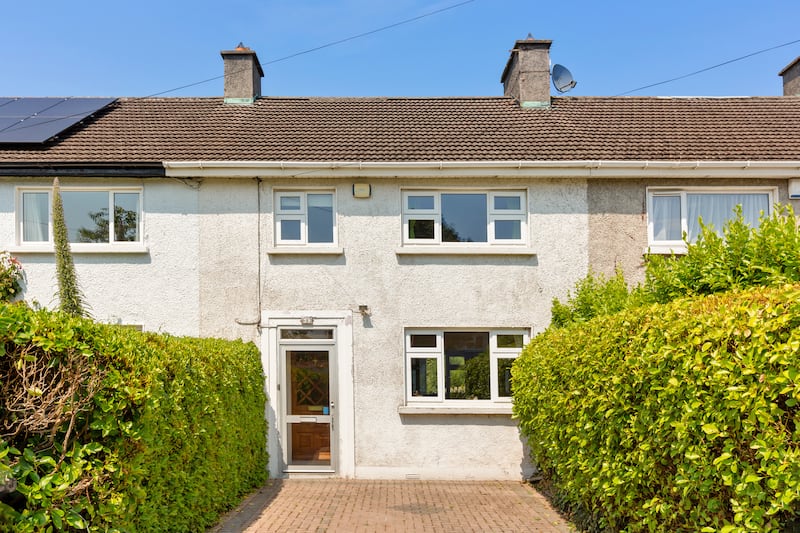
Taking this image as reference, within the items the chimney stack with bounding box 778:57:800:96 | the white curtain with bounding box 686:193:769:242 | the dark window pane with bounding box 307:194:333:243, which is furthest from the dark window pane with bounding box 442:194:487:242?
the chimney stack with bounding box 778:57:800:96

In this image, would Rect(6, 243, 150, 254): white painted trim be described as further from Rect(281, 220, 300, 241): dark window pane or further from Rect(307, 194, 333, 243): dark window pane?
Rect(307, 194, 333, 243): dark window pane

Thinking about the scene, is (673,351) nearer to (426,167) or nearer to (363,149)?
(426,167)

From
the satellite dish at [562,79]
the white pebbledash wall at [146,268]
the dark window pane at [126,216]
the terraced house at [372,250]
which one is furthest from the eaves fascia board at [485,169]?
the satellite dish at [562,79]

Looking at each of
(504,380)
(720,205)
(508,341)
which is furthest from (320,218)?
(720,205)

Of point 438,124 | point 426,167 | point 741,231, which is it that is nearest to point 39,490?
point 741,231

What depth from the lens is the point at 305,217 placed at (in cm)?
1094

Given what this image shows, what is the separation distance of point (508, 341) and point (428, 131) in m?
4.49

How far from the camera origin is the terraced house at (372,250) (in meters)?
10.5

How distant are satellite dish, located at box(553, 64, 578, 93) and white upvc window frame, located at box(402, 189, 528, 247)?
4.13m

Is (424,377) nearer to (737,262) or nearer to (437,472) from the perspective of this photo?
(437,472)

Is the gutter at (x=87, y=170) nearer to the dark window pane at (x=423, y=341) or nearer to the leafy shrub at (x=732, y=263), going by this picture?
the dark window pane at (x=423, y=341)

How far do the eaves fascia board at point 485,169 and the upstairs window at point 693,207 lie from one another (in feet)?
1.29

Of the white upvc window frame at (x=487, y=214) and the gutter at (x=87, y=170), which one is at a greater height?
the gutter at (x=87, y=170)

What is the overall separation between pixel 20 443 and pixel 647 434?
5.00 m
